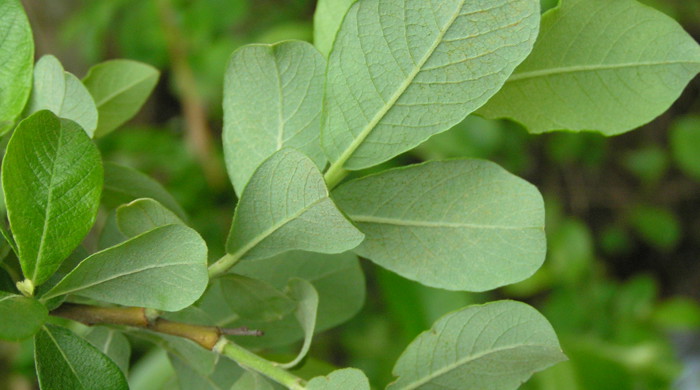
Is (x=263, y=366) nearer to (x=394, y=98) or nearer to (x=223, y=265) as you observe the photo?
(x=223, y=265)

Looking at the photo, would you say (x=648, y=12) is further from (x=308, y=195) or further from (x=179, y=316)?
(x=179, y=316)

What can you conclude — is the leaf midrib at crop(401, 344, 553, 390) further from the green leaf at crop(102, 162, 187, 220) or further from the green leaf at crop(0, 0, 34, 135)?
the green leaf at crop(0, 0, 34, 135)

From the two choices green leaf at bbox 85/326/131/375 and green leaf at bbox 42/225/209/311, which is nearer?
green leaf at bbox 42/225/209/311

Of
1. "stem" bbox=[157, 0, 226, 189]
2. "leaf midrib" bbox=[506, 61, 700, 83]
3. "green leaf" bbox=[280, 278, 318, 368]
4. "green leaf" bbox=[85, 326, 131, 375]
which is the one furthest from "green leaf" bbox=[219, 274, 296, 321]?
"stem" bbox=[157, 0, 226, 189]

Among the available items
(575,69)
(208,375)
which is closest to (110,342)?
(208,375)

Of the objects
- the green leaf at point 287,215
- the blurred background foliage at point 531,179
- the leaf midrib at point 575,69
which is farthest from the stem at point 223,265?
the blurred background foliage at point 531,179

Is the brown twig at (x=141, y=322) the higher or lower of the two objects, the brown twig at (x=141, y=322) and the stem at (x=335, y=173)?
the lower

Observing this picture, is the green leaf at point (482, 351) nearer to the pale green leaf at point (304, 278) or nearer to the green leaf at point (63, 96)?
the pale green leaf at point (304, 278)
